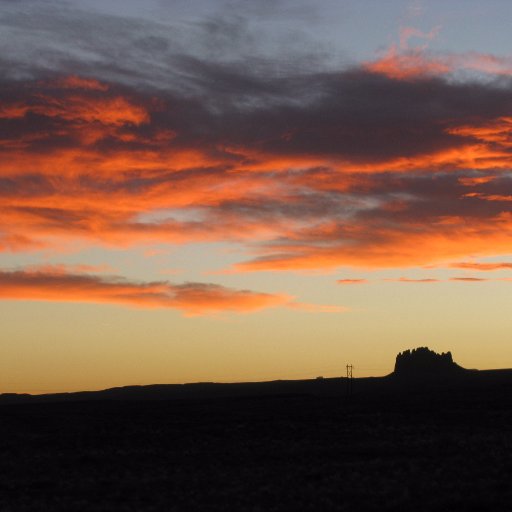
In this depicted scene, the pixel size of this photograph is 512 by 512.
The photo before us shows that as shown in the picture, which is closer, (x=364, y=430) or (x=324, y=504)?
(x=324, y=504)

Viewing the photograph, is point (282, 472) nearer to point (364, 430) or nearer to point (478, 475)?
point (478, 475)

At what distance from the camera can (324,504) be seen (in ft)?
108

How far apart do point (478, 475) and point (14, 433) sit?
55345 mm

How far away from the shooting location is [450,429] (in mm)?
70000

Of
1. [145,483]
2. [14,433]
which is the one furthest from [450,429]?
[14,433]

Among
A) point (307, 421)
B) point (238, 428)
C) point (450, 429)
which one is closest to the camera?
point (450, 429)

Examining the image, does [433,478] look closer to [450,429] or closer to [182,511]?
[182,511]

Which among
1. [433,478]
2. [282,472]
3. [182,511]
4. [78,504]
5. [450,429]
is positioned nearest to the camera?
[182,511]

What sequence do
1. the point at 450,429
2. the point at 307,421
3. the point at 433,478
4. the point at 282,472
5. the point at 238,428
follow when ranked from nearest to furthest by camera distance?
the point at 433,478 < the point at 282,472 < the point at 450,429 < the point at 238,428 < the point at 307,421

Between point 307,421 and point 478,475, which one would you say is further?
point 307,421

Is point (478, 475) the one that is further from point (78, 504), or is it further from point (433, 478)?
point (78, 504)

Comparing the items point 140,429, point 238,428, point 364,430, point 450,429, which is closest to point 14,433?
point 140,429

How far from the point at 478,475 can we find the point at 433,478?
2140 mm

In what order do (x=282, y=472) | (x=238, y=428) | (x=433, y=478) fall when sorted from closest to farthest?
(x=433, y=478) < (x=282, y=472) < (x=238, y=428)
